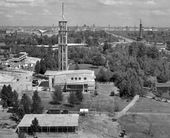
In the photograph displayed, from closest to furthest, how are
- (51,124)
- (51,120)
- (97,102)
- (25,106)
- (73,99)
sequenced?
1. (51,124)
2. (51,120)
3. (25,106)
4. (73,99)
5. (97,102)

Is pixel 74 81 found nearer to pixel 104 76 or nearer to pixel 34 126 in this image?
pixel 104 76

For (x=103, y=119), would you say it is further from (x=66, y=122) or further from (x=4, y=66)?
(x=4, y=66)

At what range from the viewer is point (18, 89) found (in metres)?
31.3

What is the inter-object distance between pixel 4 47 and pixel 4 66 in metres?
31.1

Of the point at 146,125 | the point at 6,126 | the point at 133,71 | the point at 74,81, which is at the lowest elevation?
the point at 146,125

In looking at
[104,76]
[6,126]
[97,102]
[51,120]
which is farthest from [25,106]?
[104,76]

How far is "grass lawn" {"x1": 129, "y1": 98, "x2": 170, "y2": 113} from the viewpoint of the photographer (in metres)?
25.9

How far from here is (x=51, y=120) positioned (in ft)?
66.6

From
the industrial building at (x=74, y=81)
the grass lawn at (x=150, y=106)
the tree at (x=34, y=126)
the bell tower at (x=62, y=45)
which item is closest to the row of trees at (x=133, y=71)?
the grass lawn at (x=150, y=106)

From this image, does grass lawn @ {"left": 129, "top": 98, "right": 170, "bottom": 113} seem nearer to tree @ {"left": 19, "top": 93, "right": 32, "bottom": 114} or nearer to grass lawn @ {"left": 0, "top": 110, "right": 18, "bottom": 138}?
tree @ {"left": 19, "top": 93, "right": 32, "bottom": 114}

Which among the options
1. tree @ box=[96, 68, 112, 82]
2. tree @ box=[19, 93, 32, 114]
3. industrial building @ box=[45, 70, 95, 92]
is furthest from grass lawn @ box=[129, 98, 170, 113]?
tree @ box=[19, 93, 32, 114]

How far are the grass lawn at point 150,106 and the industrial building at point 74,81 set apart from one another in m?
5.41

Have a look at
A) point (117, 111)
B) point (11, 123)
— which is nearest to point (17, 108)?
point (11, 123)

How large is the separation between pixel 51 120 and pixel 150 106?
34.4 ft
